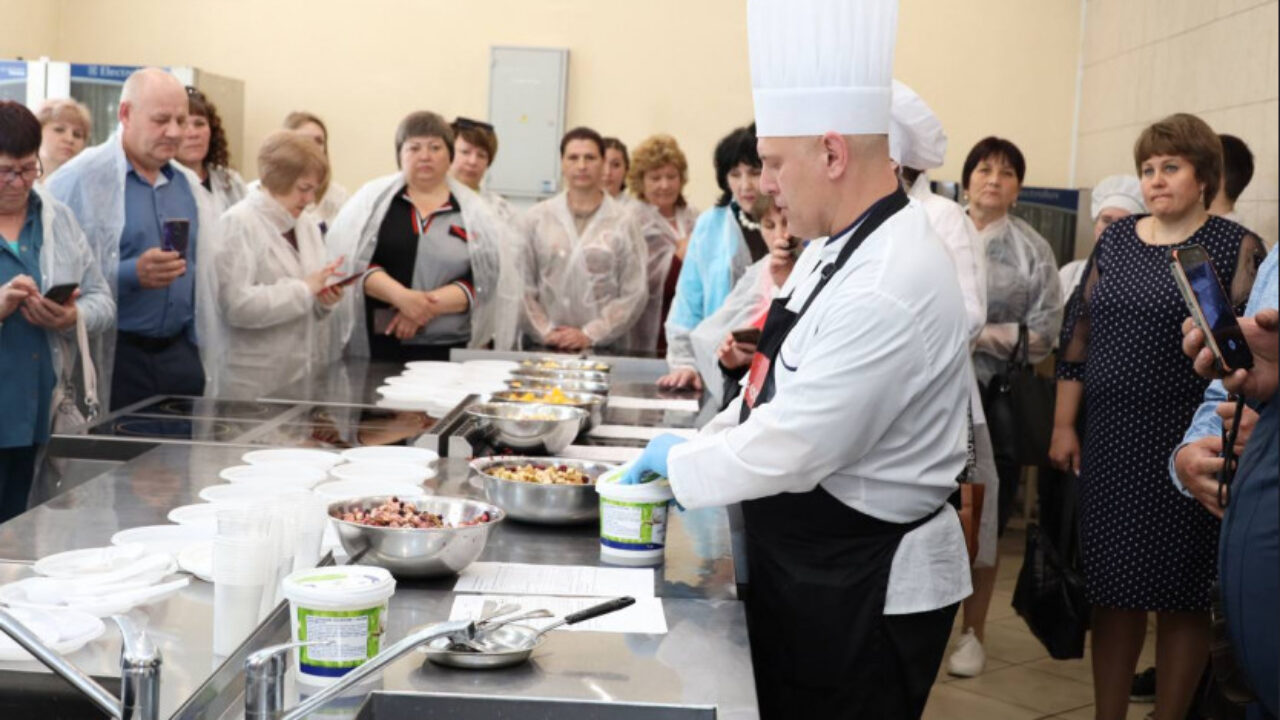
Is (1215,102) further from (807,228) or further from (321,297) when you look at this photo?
(807,228)

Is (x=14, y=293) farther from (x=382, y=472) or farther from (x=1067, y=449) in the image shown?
(x=1067, y=449)

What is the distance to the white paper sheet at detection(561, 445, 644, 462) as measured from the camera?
2.62 m

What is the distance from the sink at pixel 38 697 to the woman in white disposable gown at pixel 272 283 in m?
2.47

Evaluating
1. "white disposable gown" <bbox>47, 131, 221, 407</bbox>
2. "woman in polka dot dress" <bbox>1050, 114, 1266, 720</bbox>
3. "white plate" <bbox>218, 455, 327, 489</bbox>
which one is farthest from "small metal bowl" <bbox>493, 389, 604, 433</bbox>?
"white disposable gown" <bbox>47, 131, 221, 407</bbox>

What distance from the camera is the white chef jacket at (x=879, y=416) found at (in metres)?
1.72

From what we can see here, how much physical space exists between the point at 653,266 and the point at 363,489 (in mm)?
3583

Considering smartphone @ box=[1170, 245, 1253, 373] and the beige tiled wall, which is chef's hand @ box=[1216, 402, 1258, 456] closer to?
smartphone @ box=[1170, 245, 1253, 373]

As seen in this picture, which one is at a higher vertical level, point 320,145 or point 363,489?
point 320,145

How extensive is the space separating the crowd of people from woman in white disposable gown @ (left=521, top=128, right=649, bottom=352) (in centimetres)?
1

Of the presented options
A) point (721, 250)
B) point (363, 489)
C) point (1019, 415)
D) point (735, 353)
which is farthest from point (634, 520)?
point (1019, 415)

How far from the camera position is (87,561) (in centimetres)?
170

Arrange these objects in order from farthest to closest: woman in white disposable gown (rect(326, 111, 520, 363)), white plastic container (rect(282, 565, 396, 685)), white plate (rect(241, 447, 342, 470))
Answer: woman in white disposable gown (rect(326, 111, 520, 363)) < white plate (rect(241, 447, 342, 470)) < white plastic container (rect(282, 565, 396, 685))

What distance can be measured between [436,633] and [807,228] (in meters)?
0.92

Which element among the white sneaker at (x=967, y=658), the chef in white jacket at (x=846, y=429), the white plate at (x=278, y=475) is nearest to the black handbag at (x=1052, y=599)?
the white sneaker at (x=967, y=658)
